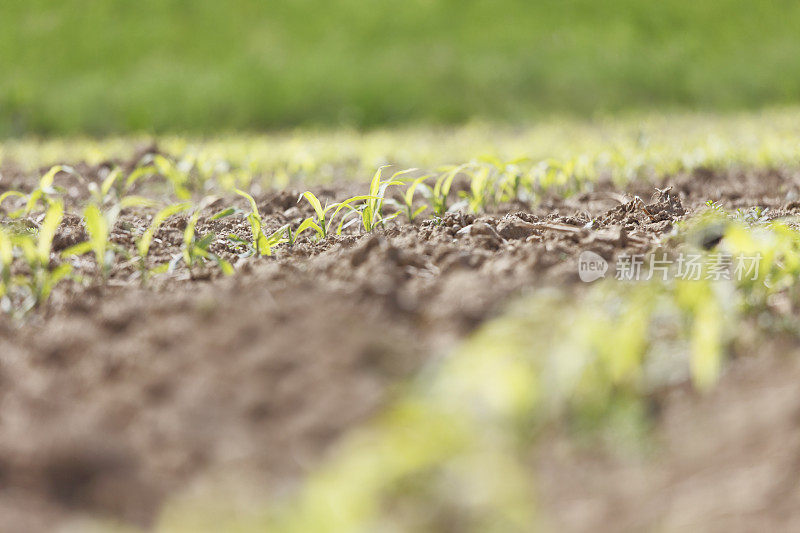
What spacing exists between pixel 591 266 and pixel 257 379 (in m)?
0.91

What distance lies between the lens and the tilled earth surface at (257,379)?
40.9 inches

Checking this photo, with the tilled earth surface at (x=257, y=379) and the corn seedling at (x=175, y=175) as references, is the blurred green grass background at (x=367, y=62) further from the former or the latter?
the tilled earth surface at (x=257, y=379)

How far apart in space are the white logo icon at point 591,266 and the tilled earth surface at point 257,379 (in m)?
0.03

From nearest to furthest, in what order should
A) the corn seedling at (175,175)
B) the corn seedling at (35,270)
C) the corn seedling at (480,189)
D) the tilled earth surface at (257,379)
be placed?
1. the tilled earth surface at (257,379)
2. the corn seedling at (35,270)
3. the corn seedling at (480,189)
4. the corn seedling at (175,175)

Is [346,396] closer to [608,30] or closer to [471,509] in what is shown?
[471,509]

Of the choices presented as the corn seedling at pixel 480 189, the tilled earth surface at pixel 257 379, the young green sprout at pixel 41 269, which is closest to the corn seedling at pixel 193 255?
the tilled earth surface at pixel 257 379

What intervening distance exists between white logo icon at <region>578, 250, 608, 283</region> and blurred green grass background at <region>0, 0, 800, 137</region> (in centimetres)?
702

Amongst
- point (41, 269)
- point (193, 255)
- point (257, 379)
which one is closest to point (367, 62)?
point (193, 255)

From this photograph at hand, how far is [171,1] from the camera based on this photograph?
10273 millimetres

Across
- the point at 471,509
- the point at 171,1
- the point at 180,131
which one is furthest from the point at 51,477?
the point at 171,1

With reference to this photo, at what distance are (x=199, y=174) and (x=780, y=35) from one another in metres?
10.3

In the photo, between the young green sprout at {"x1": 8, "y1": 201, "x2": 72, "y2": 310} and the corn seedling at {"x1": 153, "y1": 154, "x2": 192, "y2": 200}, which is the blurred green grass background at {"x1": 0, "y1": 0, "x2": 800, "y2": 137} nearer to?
the corn seedling at {"x1": 153, "y1": 154, "x2": 192, "y2": 200}

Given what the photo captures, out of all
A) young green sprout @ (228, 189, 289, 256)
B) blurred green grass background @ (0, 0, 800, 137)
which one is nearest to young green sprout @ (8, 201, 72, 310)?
young green sprout @ (228, 189, 289, 256)

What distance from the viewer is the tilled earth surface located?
1039 mm
